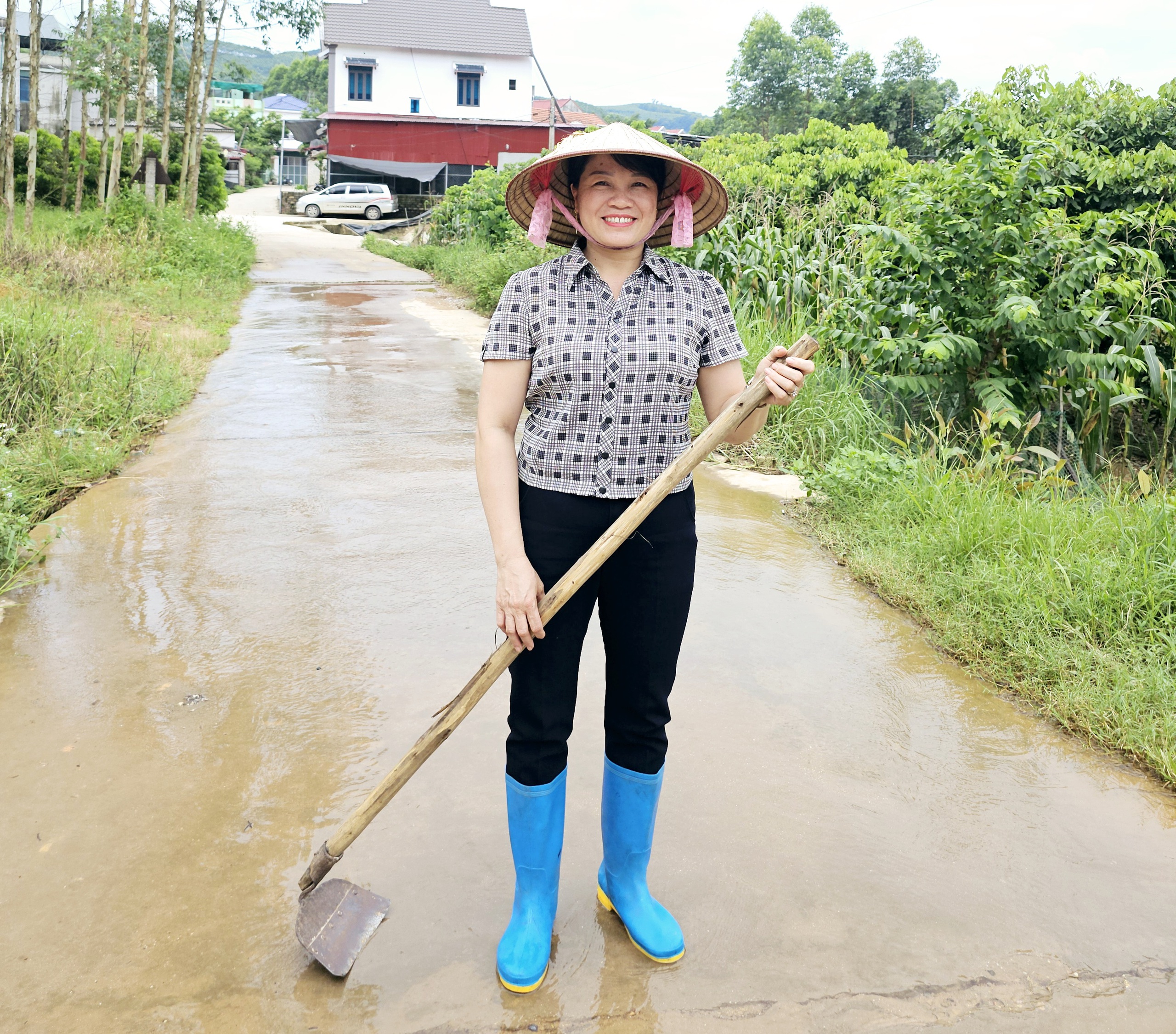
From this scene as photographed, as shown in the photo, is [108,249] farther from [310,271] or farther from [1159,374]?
[1159,374]

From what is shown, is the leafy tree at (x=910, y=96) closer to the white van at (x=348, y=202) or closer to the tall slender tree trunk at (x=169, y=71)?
the white van at (x=348, y=202)

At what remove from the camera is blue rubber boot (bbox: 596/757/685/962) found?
2.12 meters

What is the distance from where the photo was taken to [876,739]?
9.93ft

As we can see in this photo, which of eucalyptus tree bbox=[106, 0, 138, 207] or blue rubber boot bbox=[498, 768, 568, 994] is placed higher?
eucalyptus tree bbox=[106, 0, 138, 207]

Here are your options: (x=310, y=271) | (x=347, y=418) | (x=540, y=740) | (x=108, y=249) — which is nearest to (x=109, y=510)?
(x=347, y=418)

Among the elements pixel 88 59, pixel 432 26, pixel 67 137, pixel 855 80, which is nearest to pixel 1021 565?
pixel 88 59

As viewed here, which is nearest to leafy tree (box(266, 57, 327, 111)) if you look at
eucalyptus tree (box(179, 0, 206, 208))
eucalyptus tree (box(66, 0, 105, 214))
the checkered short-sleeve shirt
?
eucalyptus tree (box(179, 0, 206, 208))

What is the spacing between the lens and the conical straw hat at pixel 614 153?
199 cm

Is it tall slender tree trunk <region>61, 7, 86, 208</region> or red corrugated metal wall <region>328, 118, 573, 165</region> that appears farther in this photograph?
red corrugated metal wall <region>328, 118, 573, 165</region>

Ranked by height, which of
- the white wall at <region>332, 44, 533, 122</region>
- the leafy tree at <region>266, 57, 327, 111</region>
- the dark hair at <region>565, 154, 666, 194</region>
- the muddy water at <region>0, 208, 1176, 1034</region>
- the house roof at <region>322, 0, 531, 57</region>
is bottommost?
the muddy water at <region>0, 208, 1176, 1034</region>

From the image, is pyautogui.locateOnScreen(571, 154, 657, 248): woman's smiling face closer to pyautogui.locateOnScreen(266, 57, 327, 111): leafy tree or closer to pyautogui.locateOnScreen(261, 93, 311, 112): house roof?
pyautogui.locateOnScreen(261, 93, 311, 112): house roof

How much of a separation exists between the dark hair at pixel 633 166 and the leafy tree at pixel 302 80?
92.8m

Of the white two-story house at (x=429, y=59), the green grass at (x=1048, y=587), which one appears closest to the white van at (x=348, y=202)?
the white two-story house at (x=429, y=59)

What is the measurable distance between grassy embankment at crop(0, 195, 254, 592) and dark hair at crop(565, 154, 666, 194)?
9.43 ft
